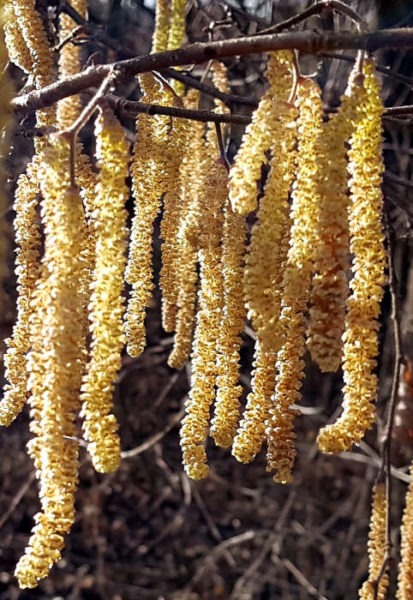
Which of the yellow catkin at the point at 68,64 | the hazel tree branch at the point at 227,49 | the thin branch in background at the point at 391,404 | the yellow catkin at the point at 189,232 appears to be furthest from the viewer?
the thin branch in background at the point at 391,404

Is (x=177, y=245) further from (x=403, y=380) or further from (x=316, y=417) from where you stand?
(x=316, y=417)

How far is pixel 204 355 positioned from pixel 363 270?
26 cm

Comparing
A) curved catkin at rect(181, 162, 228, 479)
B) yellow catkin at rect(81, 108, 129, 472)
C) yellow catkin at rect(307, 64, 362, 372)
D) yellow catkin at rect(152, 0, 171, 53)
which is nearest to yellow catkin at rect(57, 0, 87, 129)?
yellow catkin at rect(152, 0, 171, 53)

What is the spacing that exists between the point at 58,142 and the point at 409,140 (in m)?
3.08

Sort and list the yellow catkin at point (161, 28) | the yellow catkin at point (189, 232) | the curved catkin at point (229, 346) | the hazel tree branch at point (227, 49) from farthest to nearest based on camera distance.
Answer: the yellow catkin at point (161, 28), the yellow catkin at point (189, 232), the curved catkin at point (229, 346), the hazel tree branch at point (227, 49)

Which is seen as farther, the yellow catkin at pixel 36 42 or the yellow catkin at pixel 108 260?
the yellow catkin at pixel 36 42

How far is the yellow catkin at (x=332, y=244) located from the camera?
0.80m

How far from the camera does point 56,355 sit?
80 cm

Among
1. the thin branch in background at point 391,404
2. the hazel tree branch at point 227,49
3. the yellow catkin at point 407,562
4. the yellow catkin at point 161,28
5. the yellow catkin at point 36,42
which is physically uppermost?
the yellow catkin at point 161,28

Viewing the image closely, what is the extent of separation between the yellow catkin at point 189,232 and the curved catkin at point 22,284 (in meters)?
0.21

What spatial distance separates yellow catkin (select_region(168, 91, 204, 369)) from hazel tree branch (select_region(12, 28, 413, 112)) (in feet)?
0.71

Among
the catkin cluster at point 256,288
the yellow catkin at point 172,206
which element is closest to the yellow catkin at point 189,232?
the yellow catkin at point 172,206

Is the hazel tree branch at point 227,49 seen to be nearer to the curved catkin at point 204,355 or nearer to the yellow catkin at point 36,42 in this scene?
the yellow catkin at point 36,42

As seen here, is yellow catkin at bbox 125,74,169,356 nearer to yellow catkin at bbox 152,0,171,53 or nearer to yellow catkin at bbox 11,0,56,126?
yellow catkin at bbox 11,0,56,126
